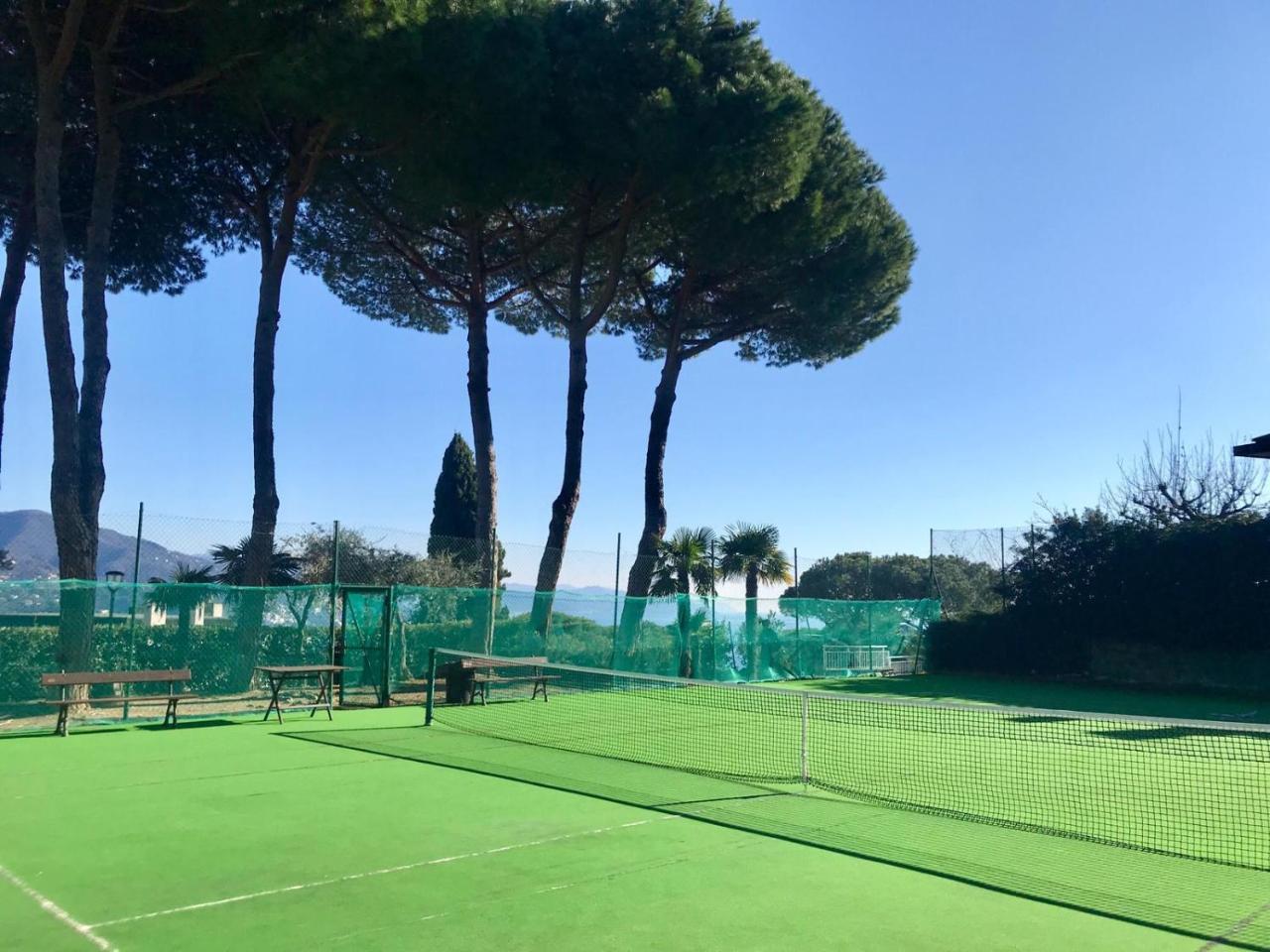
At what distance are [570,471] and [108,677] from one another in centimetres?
1236

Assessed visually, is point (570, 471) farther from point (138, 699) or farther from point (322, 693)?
point (138, 699)

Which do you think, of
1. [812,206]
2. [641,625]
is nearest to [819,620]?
[641,625]

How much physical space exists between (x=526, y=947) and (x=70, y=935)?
2.07m

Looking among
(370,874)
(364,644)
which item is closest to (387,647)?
(364,644)

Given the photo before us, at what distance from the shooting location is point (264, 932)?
4.79m

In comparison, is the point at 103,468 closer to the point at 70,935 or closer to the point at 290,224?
the point at 290,224

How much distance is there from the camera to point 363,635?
16.0 m

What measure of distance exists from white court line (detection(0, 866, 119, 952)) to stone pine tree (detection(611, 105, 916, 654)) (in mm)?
18155

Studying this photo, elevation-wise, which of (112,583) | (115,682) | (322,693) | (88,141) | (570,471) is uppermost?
(88,141)

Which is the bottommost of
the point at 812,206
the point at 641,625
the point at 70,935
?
the point at 70,935

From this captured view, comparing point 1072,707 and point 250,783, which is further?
point 1072,707

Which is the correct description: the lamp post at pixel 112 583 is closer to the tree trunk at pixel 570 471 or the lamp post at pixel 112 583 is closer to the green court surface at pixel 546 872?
the green court surface at pixel 546 872

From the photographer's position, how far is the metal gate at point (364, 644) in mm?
15633

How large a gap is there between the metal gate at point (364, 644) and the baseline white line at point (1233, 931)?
1225 cm
